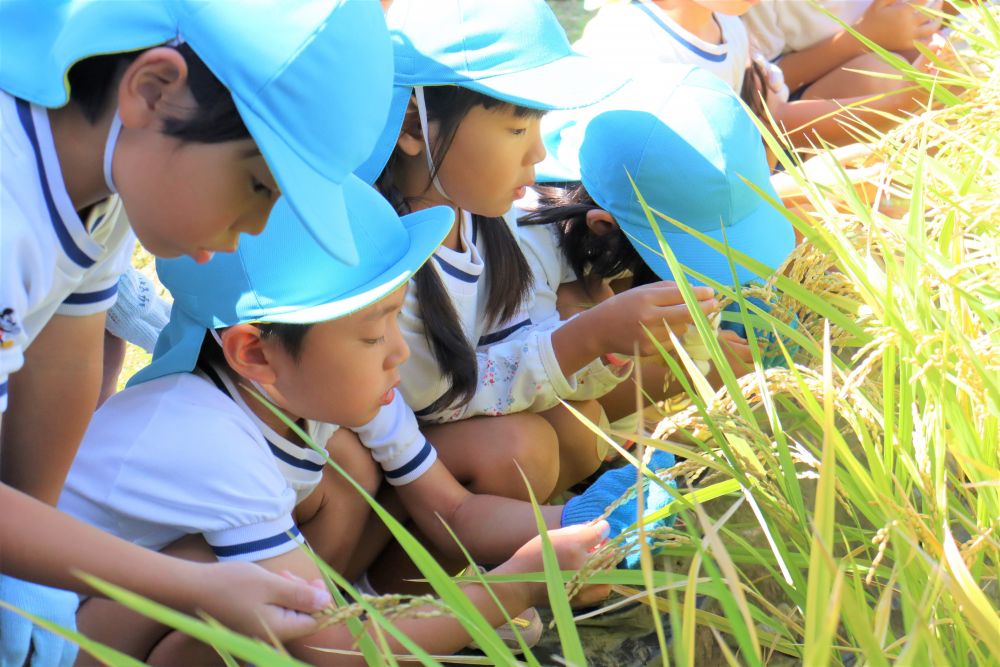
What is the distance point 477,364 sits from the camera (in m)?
1.72

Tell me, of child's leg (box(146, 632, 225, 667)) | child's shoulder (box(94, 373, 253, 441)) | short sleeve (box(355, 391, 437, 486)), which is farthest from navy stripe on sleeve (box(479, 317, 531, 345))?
child's leg (box(146, 632, 225, 667))

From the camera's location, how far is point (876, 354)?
3.06 ft

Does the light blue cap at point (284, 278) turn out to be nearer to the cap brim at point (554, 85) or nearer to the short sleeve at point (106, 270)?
the short sleeve at point (106, 270)

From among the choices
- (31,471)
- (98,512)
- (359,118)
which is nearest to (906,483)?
(359,118)

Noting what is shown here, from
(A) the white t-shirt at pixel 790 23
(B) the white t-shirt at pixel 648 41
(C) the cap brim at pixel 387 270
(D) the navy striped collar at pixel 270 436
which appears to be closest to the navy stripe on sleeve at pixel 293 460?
(D) the navy striped collar at pixel 270 436

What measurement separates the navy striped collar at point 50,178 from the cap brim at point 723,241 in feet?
3.18

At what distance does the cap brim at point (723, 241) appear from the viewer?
1.82 metres

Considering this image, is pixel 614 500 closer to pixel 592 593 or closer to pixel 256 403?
pixel 592 593

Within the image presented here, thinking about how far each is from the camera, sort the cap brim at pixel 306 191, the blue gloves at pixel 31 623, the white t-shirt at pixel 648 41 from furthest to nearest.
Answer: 1. the white t-shirt at pixel 648 41
2. the blue gloves at pixel 31 623
3. the cap brim at pixel 306 191

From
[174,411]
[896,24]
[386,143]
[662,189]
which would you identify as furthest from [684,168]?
[896,24]

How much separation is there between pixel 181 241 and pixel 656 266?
3.15 feet

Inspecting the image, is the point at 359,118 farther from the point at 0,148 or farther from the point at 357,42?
the point at 0,148

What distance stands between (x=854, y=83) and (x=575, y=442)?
171 centimetres

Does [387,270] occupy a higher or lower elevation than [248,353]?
higher
